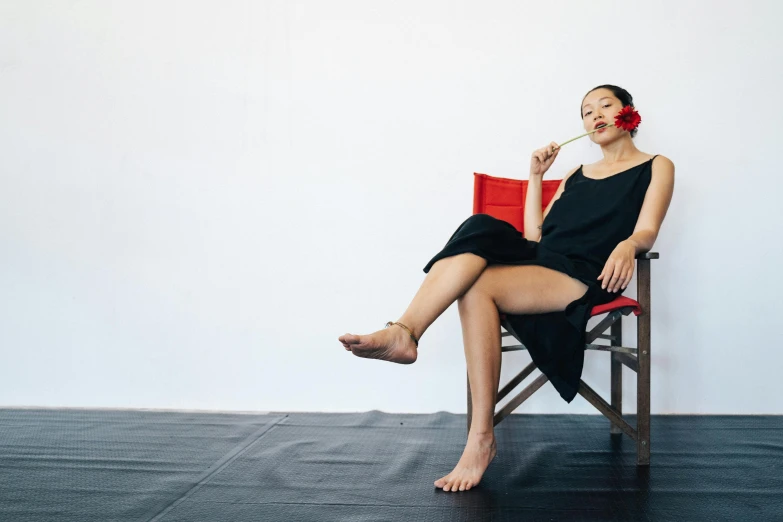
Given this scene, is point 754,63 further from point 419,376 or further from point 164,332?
point 164,332

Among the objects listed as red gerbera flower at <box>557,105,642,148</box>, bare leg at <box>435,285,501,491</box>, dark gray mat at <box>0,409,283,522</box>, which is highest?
red gerbera flower at <box>557,105,642,148</box>

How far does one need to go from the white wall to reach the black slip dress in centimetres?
56

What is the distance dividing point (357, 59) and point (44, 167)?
149 cm

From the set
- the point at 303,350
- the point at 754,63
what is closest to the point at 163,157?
the point at 303,350

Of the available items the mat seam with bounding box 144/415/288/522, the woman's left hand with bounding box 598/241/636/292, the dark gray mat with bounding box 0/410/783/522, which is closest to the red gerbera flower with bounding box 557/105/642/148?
the woman's left hand with bounding box 598/241/636/292

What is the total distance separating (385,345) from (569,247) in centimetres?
79

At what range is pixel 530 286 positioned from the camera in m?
2.04

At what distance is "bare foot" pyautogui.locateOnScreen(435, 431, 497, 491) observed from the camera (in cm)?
186

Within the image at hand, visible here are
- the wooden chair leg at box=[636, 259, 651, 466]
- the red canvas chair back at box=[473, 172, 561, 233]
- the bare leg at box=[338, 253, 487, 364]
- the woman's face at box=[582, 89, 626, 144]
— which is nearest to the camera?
the bare leg at box=[338, 253, 487, 364]

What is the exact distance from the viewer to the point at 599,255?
2205 millimetres

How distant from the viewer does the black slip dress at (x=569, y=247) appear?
202cm

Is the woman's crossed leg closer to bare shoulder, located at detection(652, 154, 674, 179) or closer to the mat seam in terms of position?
bare shoulder, located at detection(652, 154, 674, 179)

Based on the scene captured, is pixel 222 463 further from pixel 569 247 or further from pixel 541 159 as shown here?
pixel 541 159

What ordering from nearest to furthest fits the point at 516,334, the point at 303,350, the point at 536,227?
the point at 516,334
the point at 536,227
the point at 303,350
